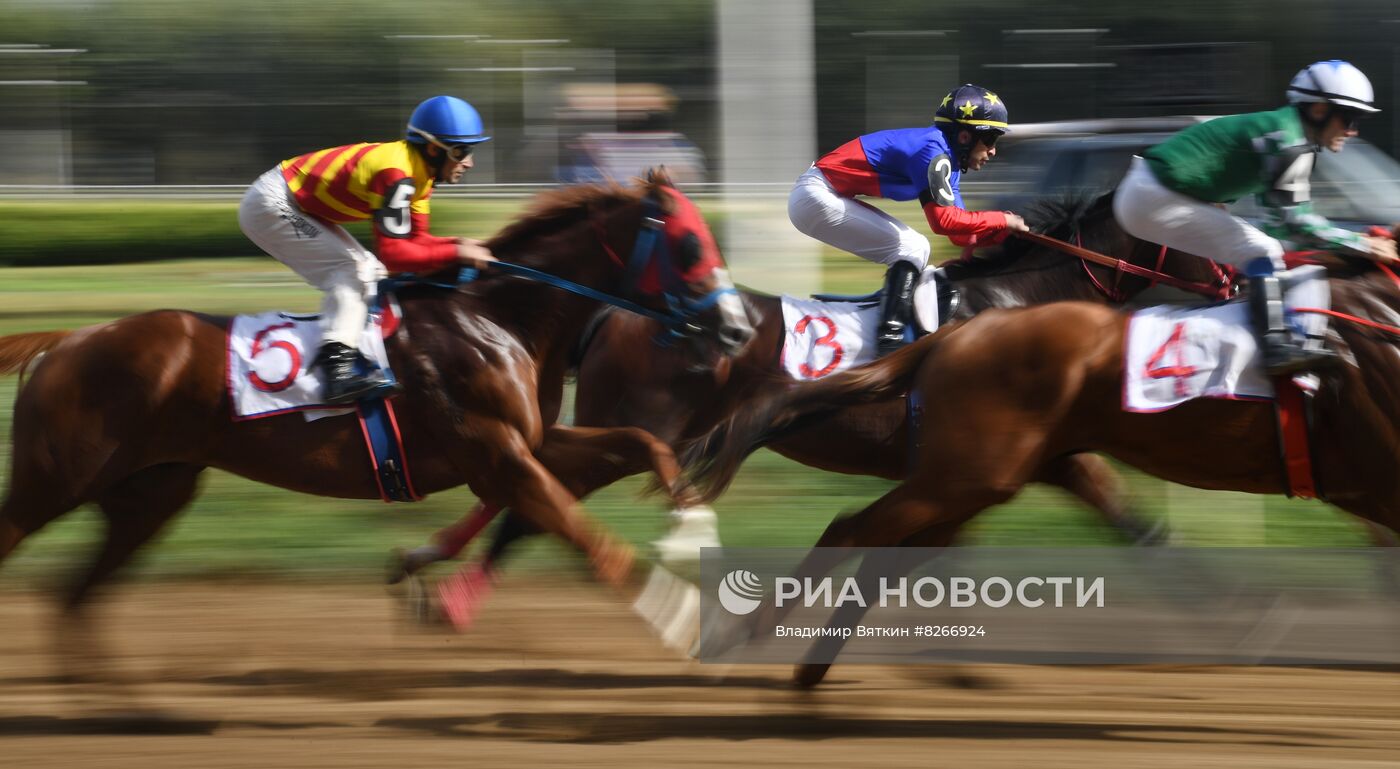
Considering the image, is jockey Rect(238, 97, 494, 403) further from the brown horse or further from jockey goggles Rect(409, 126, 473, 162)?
the brown horse

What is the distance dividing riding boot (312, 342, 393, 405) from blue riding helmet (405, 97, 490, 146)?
71 centimetres

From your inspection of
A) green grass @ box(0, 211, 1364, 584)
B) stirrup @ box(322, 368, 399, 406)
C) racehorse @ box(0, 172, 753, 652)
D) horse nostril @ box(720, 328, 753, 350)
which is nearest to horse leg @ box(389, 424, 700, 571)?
racehorse @ box(0, 172, 753, 652)

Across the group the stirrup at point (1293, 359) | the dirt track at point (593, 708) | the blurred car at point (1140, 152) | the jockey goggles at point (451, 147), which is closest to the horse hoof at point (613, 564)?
the dirt track at point (593, 708)

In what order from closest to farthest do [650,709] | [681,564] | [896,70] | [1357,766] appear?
[1357,766], [650,709], [681,564], [896,70]

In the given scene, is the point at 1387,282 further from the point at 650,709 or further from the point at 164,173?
the point at 164,173

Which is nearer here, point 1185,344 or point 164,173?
point 1185,344

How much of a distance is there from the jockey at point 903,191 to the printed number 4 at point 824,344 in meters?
0.15

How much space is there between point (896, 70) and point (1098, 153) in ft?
36.1

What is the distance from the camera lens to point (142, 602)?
5.82 meters

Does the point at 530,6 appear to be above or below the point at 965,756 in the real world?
above

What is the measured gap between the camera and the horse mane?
5.55m

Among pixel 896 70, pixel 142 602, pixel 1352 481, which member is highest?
pixel 896 70

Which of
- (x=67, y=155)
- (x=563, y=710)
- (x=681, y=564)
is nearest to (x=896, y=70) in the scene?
(x=67, y=155)

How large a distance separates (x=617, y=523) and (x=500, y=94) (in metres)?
13.3
